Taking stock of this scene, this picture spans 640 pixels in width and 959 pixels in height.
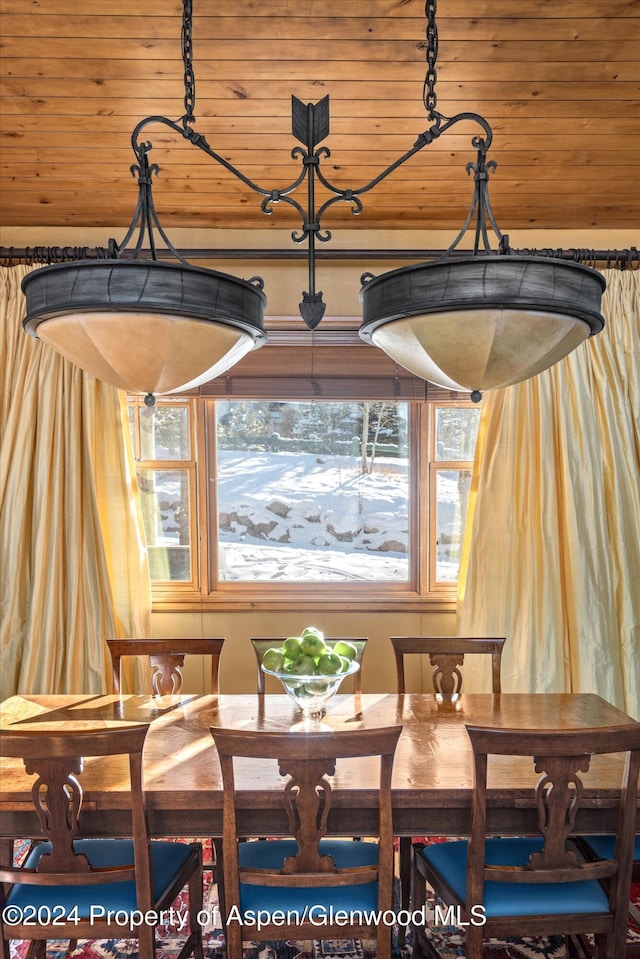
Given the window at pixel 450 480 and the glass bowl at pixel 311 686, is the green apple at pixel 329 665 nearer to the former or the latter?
the glass bowl at pixel 311 686

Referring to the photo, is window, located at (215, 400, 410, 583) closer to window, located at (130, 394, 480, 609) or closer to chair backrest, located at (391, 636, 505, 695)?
window, located at (130, 394, 480, 609)

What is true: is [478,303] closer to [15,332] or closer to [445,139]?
[445,139]

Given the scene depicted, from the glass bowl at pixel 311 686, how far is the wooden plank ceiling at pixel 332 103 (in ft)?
6.32

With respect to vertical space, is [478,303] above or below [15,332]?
below

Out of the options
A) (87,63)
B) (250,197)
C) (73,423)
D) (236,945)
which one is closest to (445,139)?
(250,197)

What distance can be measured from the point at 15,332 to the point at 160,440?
31.5 inches

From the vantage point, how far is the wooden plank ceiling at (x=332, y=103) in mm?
2264

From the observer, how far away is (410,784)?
1704 millimetres

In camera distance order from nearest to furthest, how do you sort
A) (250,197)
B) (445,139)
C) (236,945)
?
(236,945) → (445,139) → (250,197)

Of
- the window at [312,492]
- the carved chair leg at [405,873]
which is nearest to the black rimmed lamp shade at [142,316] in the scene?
the carved chair leg at [405,873]

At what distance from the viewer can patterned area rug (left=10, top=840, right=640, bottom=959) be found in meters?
2.10

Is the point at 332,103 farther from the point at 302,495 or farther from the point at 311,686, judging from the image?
the point at 311,686

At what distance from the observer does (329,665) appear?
203 cm

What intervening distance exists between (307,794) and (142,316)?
3.41ft
